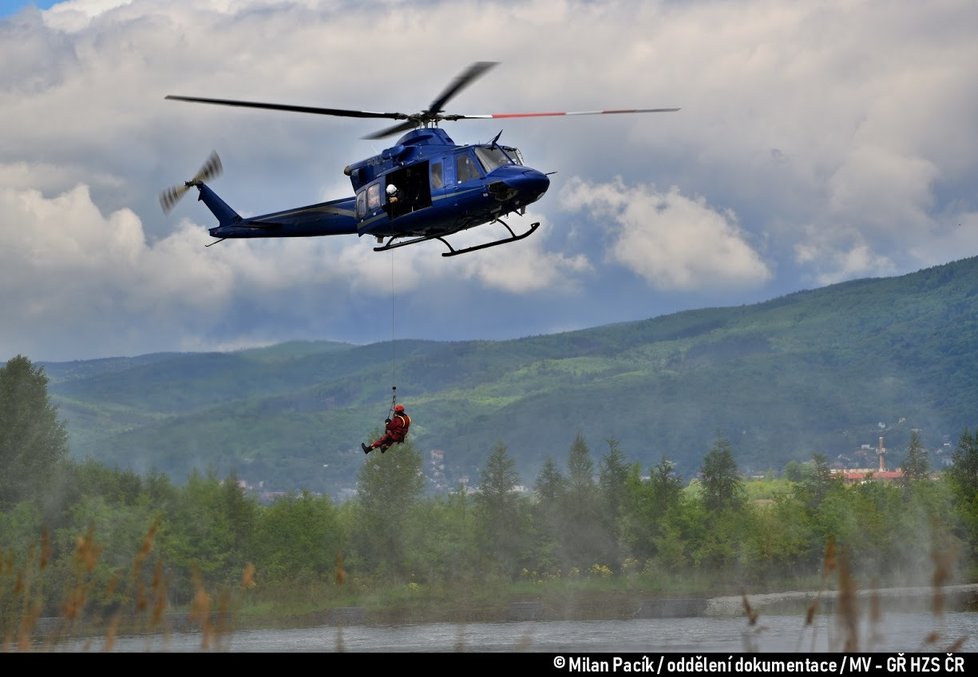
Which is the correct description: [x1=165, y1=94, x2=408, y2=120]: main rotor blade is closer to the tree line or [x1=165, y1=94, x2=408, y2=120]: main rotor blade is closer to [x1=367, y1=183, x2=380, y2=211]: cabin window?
[x1=367, y1=183, x2=380, y2=211]: cabin window

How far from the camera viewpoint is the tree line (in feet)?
292

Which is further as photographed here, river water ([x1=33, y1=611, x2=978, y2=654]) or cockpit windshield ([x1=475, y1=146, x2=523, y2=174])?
river water ([x1=33, y1=611, x2=978, y2=654])

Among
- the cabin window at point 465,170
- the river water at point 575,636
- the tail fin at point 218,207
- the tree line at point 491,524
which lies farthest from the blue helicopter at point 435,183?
the tree line at point 491,524

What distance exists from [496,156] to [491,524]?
71.2 metres

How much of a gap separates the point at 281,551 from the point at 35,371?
2250 cm

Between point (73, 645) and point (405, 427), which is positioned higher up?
point (405, 427)

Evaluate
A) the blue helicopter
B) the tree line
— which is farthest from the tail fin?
the tree line

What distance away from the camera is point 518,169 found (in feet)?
94.1

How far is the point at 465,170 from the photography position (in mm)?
28953

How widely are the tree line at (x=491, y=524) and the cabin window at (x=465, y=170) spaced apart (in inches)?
2369

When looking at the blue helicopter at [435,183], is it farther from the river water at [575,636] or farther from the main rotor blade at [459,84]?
the river water at [575,636]

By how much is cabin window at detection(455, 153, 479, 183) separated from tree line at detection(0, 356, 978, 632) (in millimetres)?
60162

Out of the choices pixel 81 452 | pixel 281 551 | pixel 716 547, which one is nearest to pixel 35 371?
pixel 281 551

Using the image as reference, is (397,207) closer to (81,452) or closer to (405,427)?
(405,427)
